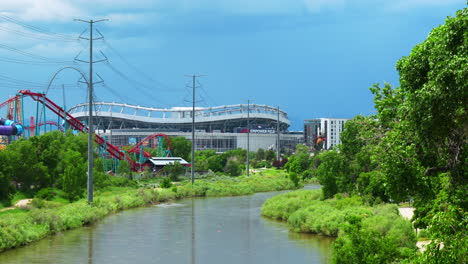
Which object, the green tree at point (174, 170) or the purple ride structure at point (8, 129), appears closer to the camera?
the purple ride structure at point (8, 129)

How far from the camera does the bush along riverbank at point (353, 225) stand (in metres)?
16.7

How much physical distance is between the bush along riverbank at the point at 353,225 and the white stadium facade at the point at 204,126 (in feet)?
303

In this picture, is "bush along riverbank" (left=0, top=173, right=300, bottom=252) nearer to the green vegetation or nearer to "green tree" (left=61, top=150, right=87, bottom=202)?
"green tree" (left=61, top=150, right=87, bottom=202)

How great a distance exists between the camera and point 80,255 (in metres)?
25.3

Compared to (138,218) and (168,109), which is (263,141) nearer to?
(168,109)

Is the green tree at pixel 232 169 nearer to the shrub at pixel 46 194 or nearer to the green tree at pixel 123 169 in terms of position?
the green tree at pixel 123 169

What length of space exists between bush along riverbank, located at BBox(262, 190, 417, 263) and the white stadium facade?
303ft

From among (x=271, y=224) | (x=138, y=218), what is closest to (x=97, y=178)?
(x=138, y=218)

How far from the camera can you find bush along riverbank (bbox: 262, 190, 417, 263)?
16.7 m

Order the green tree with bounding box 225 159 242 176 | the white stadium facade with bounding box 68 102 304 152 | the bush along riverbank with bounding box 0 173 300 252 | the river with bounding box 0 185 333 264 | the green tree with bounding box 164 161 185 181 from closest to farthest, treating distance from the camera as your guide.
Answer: the river with bounding box 0 185 333 264 < the bush along riverbank with bounding box 0 173 300 252 < the green tree with bounding box 164 161 185 181 < the green tree with bounding box 225 159 242 176 < the white stadium facade with bounding box 68 102 304 152

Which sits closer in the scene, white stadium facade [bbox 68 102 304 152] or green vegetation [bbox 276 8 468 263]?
green vegetation [bbox 276 8 468 263]

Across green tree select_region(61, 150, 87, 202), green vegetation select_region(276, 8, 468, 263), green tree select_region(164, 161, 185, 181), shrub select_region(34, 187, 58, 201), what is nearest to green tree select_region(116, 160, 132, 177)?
green tree select_region(164, 161, 185, 181)

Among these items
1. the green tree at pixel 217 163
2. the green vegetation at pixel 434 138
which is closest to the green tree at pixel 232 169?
the green tree at pixel 217 163

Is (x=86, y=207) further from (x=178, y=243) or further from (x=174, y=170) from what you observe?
(x=174, y=170)
